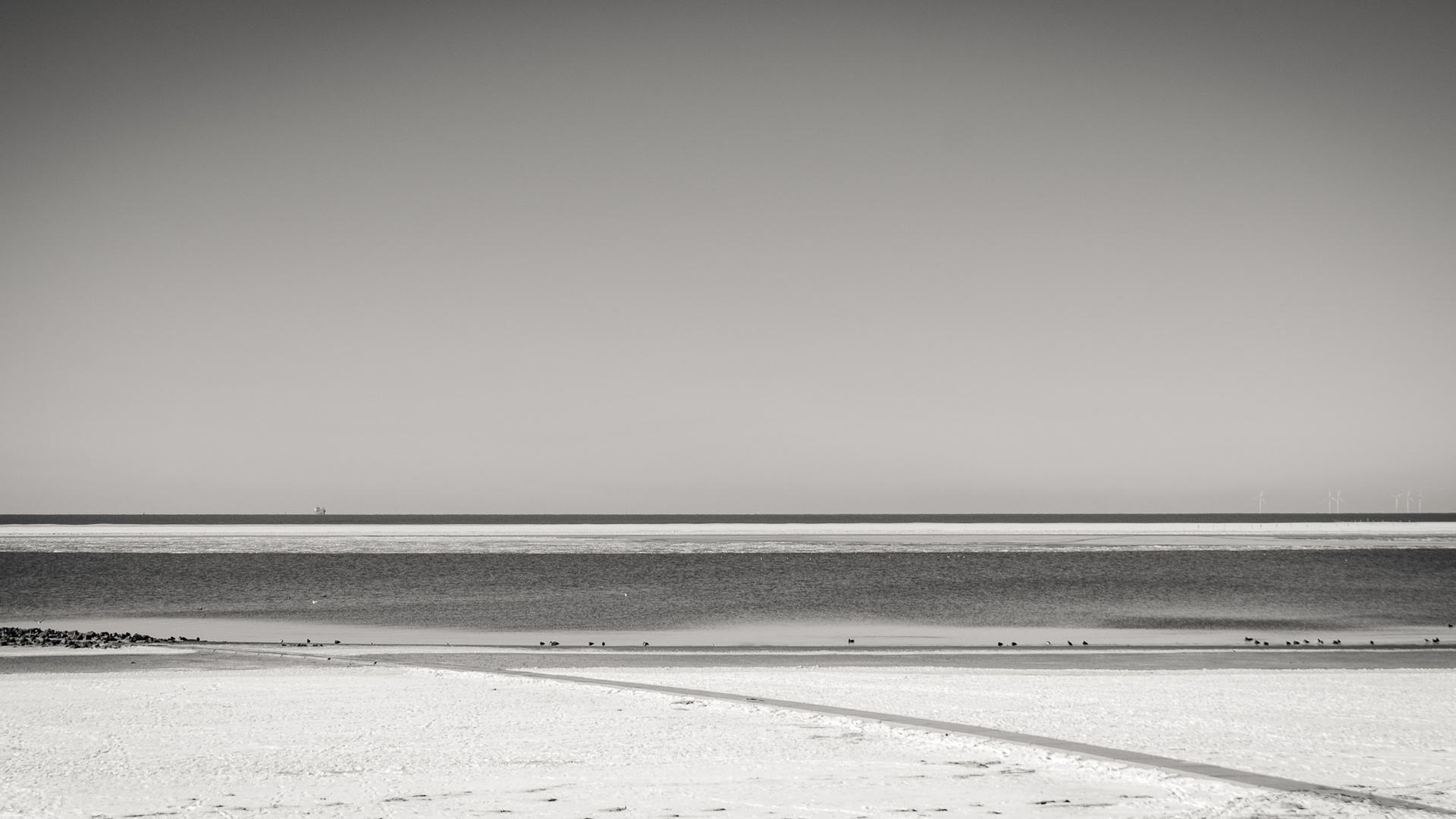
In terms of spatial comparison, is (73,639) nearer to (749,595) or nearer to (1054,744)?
(749,595)

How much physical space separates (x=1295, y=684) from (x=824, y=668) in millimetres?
8708

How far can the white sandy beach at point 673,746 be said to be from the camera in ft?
28.9

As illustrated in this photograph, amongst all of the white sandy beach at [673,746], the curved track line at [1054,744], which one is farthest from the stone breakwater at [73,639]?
the curved track line at [1054,744]

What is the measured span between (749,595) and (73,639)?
2265 centimetres

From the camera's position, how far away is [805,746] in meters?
11.1

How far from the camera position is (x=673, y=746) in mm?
11242

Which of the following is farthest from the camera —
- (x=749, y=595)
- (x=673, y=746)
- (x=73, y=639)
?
(x=749, y=595)

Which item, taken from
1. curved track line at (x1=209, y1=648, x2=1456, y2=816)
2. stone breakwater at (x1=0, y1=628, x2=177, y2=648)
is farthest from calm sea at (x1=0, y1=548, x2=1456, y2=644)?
curved track line at (x1=209, y1=648, x2=1456, y2=816)

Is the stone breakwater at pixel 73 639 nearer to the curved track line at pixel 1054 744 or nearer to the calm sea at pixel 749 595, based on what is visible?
the calm sea at pixel 749 595

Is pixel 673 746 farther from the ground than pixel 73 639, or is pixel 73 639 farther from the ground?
pixel 673 746

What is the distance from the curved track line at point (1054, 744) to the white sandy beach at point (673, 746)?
1.15 feet

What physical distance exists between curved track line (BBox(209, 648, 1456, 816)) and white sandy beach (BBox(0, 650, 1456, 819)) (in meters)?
0.35

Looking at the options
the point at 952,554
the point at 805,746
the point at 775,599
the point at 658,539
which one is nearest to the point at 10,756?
the point at 805,746

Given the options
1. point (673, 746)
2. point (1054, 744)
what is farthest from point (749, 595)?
point (1054, 744)
